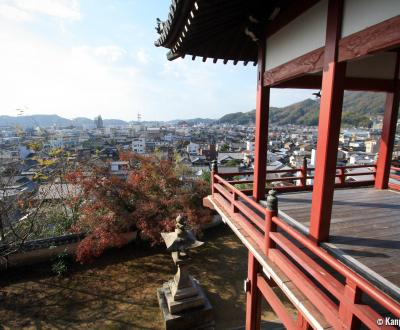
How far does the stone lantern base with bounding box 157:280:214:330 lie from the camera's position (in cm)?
671

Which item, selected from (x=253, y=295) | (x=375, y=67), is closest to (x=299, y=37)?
(x=375, y=67)

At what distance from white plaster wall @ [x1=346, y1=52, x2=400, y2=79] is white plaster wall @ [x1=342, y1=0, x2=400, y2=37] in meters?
2.06

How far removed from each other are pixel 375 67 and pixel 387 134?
1.37m

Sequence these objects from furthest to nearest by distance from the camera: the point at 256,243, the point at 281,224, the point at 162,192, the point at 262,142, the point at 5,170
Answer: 1. the point at 162,192
2. the point at 5,170
3. the point at 262,142
4. the point at 256,243
5. the point at 281,224

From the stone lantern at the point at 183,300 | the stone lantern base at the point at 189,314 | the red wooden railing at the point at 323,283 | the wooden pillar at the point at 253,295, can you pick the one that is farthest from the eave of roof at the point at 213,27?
the stone lantern base at the point at 189,314

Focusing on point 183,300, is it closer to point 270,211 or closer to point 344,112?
point 270,211

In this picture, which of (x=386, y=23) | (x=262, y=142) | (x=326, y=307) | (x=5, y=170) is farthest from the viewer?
(x=5, y=170)

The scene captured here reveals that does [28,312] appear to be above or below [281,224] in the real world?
below

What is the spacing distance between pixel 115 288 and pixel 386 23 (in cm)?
925

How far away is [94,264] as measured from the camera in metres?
9.57

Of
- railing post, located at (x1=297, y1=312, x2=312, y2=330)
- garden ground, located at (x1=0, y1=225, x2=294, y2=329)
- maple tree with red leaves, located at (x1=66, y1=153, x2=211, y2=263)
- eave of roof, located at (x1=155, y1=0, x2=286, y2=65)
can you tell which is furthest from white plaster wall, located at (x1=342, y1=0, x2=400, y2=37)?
maple tree with red leaves, located at (x1=66, y1=153, x2=211, y2=263)

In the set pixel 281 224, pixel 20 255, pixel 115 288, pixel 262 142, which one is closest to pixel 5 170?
pixel 20 255

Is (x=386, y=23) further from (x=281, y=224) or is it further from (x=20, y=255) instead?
(x=20, y=255)

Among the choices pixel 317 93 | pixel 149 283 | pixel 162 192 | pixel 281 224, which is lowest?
pixel 149 283
